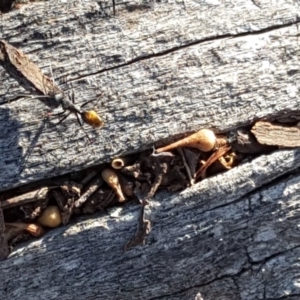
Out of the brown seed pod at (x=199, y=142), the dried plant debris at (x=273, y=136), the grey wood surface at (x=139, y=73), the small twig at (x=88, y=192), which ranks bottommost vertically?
the small twig at (x=88, y=192)

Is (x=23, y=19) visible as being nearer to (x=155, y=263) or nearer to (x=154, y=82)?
(x=154, y=82)

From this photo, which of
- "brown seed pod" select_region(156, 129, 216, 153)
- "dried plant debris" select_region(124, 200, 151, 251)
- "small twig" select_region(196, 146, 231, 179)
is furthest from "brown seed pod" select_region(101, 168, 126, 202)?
"small twig" select_region(196, 146, 231, 179)

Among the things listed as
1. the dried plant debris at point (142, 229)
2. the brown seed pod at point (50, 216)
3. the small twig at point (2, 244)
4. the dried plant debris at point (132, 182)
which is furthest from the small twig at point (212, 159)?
the small twig at point (2, 244)

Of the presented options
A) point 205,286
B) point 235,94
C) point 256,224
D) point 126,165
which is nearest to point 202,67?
point 235,94

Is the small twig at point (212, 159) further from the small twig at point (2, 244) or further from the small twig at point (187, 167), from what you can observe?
the small twig at point (2, 244)

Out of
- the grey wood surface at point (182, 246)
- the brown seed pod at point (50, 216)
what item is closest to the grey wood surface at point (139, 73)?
the brown seed pod at point (50, 216)

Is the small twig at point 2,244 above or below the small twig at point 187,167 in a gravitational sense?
below
